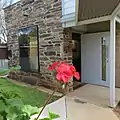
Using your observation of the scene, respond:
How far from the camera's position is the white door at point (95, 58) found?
22.9 ft

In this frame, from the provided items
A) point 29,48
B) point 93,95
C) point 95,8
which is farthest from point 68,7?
point 93,95

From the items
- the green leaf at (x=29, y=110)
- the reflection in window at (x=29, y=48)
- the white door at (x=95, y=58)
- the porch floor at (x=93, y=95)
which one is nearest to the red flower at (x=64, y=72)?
the green leaf at (x=29, y=110)

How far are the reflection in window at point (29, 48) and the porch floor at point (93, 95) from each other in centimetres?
214

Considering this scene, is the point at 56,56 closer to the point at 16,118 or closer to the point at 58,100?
the point at 58,100

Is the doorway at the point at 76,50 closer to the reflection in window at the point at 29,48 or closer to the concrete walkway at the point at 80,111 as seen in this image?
the reflection in window at the point at 29,48

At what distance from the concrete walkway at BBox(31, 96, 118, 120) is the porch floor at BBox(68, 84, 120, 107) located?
0.35 m

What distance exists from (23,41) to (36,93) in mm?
2918

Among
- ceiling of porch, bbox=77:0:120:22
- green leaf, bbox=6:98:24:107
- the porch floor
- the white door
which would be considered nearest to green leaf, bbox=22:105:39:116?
green leaf, bbox=6:98:24:107

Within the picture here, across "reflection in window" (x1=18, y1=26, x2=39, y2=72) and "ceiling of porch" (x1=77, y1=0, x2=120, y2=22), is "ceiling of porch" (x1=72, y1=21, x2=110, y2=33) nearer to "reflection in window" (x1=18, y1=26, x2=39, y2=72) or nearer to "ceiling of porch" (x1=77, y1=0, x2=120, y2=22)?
"reflection in window" (x1=18, y1=26, x2=39, y2=72)

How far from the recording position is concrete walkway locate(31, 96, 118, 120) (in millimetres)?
4058

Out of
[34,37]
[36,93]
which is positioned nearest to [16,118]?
[36,93]

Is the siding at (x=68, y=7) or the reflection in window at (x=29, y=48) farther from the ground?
the siding at (x=68, y=7)

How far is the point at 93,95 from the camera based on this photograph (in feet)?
18.9

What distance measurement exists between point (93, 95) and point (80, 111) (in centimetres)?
146
